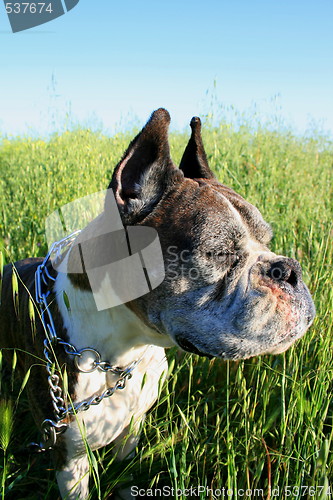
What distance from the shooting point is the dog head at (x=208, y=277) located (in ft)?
5.85

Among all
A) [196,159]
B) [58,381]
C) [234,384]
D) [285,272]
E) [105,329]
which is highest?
[196,159]

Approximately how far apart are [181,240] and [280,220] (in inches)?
78.4

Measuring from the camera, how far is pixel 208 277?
1826 millimetres

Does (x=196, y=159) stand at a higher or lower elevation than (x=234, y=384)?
higher

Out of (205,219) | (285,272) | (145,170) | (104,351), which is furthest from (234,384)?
(145,170)

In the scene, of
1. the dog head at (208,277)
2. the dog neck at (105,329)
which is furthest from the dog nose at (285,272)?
the dog neck at (105,329)

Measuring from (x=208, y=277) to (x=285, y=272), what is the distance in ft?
1.06

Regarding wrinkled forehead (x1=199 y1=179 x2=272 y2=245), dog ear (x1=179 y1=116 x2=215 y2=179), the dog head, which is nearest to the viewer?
the dog head

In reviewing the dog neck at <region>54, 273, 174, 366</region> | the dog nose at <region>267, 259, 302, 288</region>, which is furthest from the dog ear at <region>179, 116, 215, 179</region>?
the dog neck at <region>54, 273, 174, 366</region>

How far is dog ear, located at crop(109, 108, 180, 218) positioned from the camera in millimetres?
1836

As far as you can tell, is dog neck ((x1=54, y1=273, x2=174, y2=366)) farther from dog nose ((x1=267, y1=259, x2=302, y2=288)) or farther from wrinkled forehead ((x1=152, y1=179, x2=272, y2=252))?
dog nose ((x1=267, y1=259, x2=302, y2=288))

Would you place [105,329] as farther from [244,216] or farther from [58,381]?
[244,216]

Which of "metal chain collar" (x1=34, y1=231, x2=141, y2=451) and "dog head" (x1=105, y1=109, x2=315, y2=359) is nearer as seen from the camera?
"dog head" (x1=105, y1=109, x2=315, y2=359)

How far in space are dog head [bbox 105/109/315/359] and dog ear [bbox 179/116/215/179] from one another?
1.46 ft
